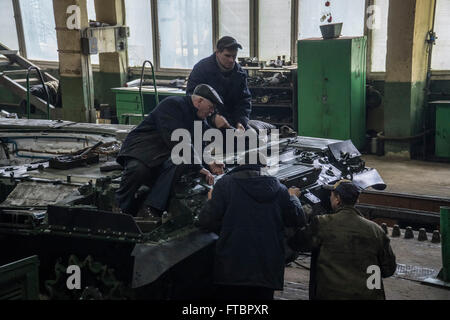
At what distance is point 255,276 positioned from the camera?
11.2 feet

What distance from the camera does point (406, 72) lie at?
8.88 meters

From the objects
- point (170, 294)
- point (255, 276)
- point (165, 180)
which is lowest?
point (170, 294)

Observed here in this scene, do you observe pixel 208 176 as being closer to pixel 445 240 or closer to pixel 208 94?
pixel 208 94

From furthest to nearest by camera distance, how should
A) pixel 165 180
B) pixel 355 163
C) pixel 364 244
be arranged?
pixel 355 163 < pixel 165 180 < pixel 364 244

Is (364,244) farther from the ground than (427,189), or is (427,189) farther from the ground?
(364,244)

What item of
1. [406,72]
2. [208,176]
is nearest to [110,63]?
[406,72]

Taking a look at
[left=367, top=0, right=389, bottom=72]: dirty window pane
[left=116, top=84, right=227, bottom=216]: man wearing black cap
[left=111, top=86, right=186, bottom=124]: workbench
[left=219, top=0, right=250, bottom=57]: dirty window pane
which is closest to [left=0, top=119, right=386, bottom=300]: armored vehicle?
[left=116, top=84, right=227, bottom=216]: man wearing black cap

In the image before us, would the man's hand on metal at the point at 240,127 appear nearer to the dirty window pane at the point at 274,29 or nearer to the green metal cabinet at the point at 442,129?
the green metal cabinet at the point at 442,129

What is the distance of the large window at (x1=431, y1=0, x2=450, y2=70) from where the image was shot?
359 inches

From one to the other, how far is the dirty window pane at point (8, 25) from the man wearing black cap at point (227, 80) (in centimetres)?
996

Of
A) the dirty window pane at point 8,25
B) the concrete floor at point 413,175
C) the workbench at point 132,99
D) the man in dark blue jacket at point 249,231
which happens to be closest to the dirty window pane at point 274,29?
the workbench at point 132,99
